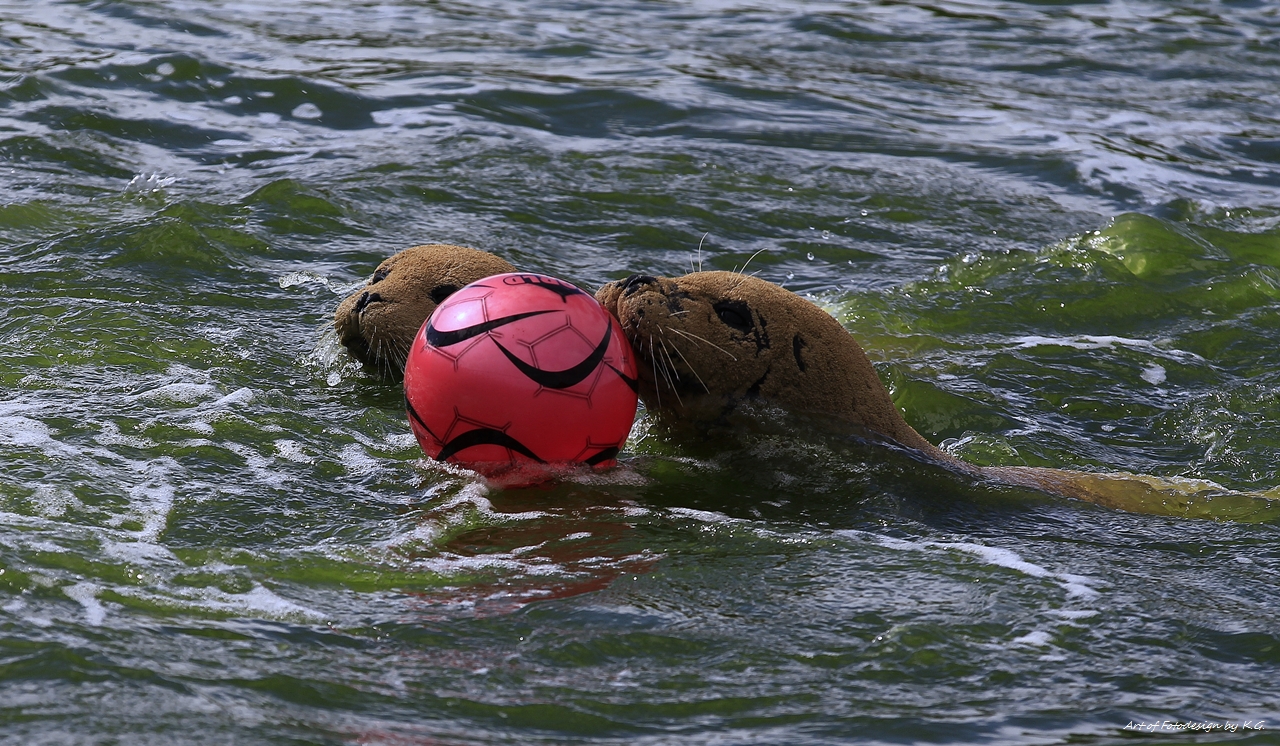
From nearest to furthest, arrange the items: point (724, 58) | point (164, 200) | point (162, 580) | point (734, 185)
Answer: point (162, 580)
point (164, 200)
point (734, 185)
point (724, 58)

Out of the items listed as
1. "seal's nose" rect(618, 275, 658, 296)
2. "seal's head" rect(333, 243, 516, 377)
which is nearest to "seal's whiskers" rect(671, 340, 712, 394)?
"seal's nose" rect(618, 275, 658, 296)

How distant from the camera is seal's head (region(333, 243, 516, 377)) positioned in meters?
5.82

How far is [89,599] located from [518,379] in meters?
1.59

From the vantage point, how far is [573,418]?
481cm

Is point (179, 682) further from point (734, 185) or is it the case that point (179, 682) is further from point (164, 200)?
point (734, 185)

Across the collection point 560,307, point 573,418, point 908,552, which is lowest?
point 908,552

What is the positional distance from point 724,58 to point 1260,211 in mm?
6131

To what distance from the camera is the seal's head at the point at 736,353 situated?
5102mm

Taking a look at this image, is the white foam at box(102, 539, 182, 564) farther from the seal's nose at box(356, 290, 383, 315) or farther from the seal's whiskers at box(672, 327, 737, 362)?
the seal's whiskers at box(672, 327, 737, 362)

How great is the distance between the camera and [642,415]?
601 centimetres

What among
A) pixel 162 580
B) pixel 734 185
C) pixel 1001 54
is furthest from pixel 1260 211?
pixel 162 580

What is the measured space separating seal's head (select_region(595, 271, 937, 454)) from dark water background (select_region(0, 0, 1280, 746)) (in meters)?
0.19

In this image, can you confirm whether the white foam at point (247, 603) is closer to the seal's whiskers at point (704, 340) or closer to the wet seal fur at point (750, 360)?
the wet seal fur at point (750, 360)

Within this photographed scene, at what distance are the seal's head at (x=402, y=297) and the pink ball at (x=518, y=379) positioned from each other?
0.87 metres
